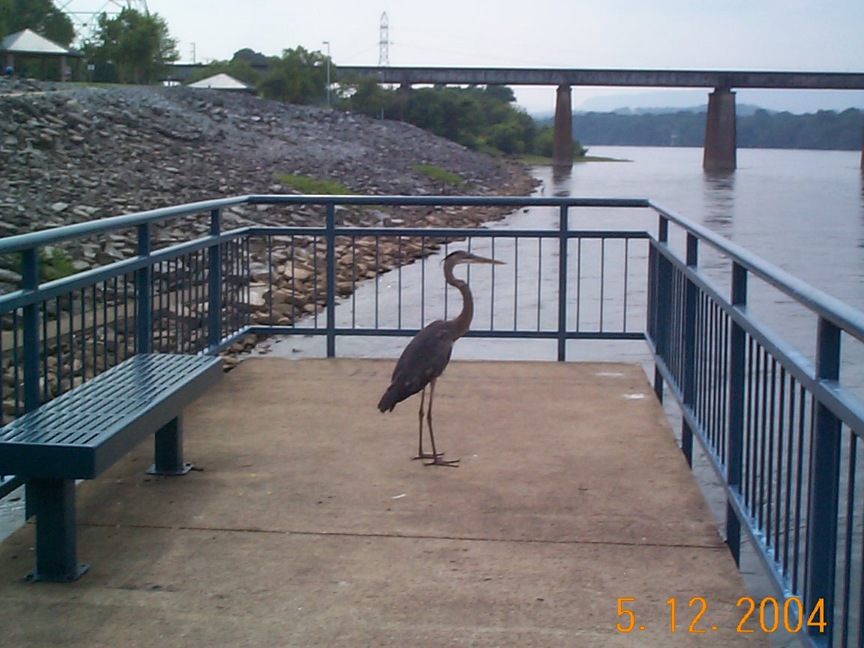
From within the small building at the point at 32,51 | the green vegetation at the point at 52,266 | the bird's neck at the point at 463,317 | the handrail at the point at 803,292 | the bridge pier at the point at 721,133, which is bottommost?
the green vegetation at the point at 52,266

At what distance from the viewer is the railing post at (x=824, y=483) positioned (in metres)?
3.38

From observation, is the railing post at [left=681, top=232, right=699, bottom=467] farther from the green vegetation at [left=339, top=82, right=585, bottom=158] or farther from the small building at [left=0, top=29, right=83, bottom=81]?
the green vegetation at [left=339, top=82, right=585, bottom=158]

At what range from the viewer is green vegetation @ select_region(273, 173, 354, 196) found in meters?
31.7

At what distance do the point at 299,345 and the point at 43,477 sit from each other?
9.35 meters

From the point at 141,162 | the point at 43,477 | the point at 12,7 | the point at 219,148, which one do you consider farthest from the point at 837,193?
the point at 43,477

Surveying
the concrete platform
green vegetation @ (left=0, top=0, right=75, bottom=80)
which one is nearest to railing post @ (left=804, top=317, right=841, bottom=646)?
the concrete platform

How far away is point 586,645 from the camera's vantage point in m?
4.14

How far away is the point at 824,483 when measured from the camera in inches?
135

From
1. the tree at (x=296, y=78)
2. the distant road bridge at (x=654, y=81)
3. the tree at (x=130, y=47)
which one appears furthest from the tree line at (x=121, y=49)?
the distant road bridge at (x=654, y=81)

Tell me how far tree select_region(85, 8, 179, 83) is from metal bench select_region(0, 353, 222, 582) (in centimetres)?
6316

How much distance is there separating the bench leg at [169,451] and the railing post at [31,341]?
910 millimetres

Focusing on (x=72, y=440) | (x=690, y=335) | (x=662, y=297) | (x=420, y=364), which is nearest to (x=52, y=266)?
(x=662, y=297)

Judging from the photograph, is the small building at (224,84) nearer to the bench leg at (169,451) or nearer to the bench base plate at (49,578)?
the bench leg at (169,451)

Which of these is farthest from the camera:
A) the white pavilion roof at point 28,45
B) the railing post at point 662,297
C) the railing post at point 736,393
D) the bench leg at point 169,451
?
the white pavilion roof at point 28,45
